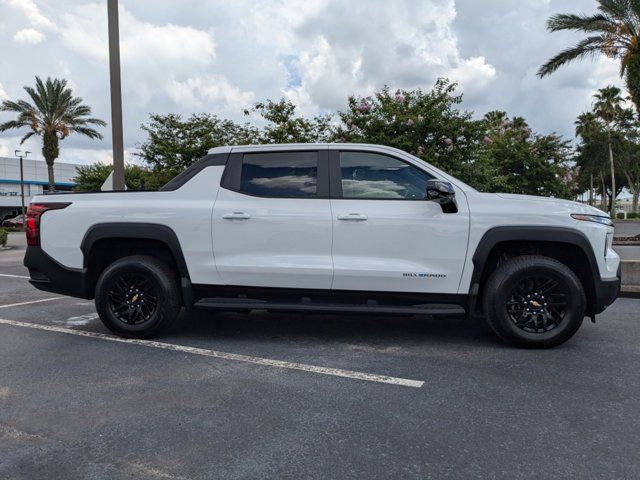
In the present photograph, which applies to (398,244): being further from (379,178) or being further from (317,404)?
(317,404)

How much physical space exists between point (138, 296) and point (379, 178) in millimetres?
2627

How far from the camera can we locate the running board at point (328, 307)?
185 inches

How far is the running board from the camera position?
4699 millimetres

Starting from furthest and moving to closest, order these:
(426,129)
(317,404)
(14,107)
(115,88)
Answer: (14,107) < (426,129) < (115,88) < (317,404)

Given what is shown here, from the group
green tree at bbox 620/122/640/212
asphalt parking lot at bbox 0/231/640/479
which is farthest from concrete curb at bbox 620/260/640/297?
green tree at bbox 620/122/640/212

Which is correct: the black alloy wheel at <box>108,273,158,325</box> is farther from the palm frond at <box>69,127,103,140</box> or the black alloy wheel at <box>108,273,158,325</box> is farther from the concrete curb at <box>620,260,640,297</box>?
the palm frond at <box>69,127,103,140</box>

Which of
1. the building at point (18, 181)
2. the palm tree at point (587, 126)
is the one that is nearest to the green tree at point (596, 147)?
the palm tree at point (587, 126)

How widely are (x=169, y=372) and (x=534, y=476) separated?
2794mm

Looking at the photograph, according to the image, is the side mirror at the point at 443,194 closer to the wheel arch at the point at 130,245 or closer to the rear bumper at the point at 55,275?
the wheel arch at the point at 130,245

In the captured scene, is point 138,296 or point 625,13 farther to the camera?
point 625,13

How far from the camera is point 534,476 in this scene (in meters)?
2.59

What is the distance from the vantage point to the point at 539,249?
4906mm

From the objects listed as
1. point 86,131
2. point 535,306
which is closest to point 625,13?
point 535,306

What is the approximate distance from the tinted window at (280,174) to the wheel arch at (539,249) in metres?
1.65
